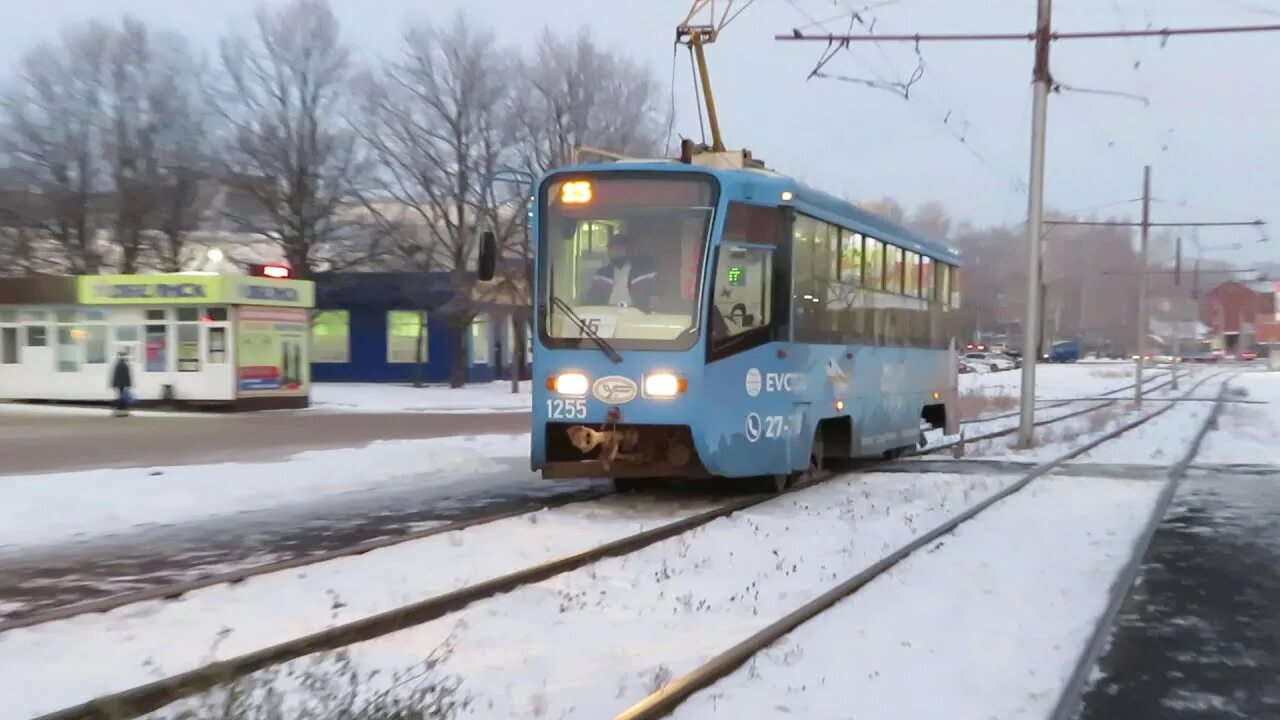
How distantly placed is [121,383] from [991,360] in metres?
64.6

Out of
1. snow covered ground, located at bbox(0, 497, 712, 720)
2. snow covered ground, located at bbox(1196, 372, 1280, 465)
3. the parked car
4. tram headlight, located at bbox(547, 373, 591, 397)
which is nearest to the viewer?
snow covered ground, located at bbox(0, 497, 712, 720)

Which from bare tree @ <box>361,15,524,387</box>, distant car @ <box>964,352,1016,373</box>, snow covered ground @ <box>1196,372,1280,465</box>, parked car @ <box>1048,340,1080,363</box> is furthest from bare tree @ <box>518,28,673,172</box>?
parked car @ <box>1048,340,1080,363</box>

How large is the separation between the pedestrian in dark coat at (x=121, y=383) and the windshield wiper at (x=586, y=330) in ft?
60.4

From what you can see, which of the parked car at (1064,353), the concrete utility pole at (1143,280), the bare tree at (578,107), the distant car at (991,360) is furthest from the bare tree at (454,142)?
the parked car at (1064,353)

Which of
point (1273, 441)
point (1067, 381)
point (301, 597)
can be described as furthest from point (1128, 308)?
point (301, 597)

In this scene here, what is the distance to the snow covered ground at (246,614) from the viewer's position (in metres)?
6.31

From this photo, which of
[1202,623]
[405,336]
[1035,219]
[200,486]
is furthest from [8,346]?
[1202,623]

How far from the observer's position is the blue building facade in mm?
47688

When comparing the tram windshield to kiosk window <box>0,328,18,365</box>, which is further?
kiosk window <box>0,328,18,365</box>

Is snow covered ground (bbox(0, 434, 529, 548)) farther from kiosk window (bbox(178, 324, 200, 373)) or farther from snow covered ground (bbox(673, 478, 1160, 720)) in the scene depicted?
kiosk window (bbox(178, 324, 200, 373))

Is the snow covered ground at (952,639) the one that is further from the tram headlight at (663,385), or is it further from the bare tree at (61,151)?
the bare tree at (61,151)

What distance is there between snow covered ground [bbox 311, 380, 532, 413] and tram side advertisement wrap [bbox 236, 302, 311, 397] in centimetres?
107

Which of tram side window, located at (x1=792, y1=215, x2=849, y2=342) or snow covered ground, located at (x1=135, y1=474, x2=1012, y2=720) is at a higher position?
tram side window, located at (x1=792, y1=215, x2=849, y2=342)

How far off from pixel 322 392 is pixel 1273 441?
28814 mm
